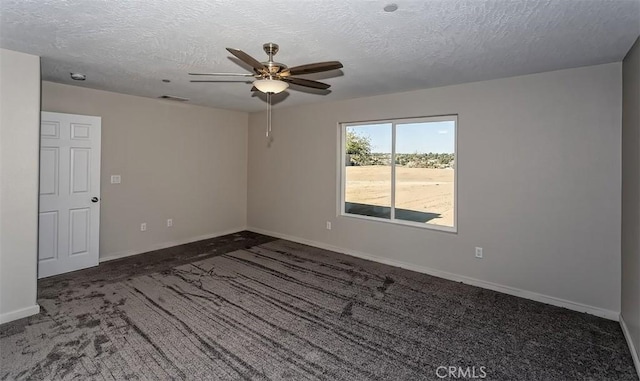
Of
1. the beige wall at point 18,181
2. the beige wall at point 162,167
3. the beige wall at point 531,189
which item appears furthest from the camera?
the beige wall at point 162,167

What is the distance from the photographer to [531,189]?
3490 mm

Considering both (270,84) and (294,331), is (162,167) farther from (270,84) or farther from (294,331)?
(294,331)

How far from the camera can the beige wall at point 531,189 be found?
310cm

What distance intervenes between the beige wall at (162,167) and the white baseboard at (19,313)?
172 cm

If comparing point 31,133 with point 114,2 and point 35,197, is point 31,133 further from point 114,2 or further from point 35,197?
point 114,2

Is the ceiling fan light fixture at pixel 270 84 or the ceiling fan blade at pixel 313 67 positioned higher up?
the ceiling fan blade at pixel 313 67

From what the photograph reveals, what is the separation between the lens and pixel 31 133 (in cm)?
299

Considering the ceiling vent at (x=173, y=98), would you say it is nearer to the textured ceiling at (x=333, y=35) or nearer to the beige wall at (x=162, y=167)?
the beige wall at (x=162, y=167)

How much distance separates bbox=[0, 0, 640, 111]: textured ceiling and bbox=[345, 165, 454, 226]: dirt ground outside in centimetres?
133

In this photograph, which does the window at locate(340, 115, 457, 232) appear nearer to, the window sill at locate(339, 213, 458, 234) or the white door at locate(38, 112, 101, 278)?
the window sill at locate(339, 213, 458, 234)

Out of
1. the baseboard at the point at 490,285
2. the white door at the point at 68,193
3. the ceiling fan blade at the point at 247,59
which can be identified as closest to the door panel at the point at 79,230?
the white door at the point at 68,193

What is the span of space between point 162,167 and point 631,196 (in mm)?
5873

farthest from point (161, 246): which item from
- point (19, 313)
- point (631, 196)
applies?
point (631, 196)

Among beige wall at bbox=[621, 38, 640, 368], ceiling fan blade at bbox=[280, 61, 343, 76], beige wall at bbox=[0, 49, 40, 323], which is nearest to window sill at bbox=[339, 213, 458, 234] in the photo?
beige wall at bbox=[621, 38, 640, 368]
